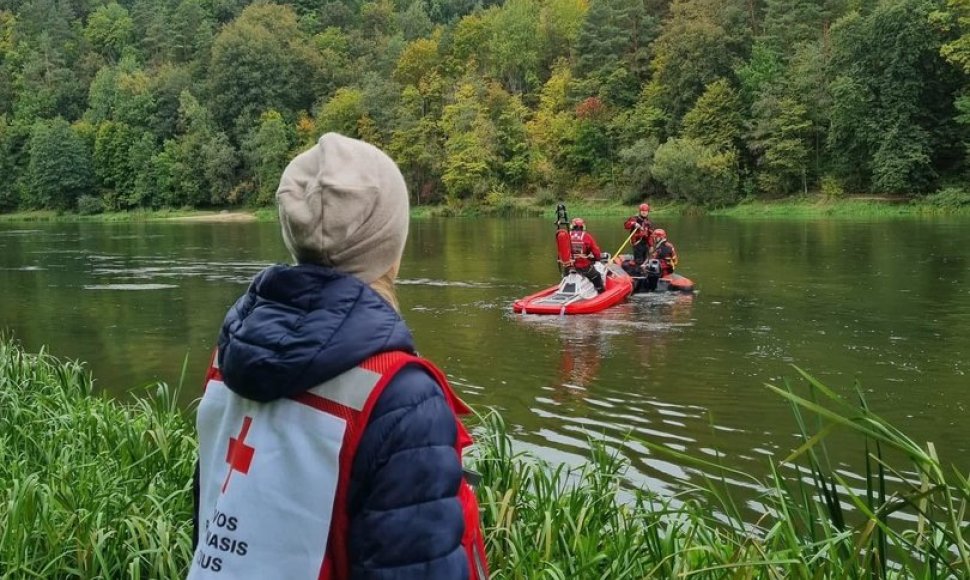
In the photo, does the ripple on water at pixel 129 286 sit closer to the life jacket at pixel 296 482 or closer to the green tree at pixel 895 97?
the life jacket at pixel 296 482

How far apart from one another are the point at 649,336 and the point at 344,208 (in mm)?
10480

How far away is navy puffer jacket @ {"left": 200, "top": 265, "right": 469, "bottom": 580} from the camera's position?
157 centimetres

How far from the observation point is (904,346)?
10664 millimetres

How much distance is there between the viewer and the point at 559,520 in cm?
371

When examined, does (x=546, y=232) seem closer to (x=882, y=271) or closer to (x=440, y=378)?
(x=882, y=271)

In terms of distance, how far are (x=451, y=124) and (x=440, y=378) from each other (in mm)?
57475

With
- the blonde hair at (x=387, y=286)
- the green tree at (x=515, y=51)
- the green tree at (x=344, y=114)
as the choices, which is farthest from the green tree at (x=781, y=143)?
the blonde hair at (x=387, y=286)

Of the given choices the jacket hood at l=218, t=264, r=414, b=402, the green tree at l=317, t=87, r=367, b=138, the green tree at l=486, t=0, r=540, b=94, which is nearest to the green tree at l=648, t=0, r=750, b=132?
the green tree at l=486, t=0, r=540, b=94

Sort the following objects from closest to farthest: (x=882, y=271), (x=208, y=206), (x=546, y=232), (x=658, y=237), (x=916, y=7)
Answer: (x=658, y=237) → (x=882, y=271) → (x=546, y=232) → (x=916, y=7) → (x=208, y=206)

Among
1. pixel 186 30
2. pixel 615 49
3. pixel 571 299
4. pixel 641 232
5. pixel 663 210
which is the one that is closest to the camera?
pixel 571 299

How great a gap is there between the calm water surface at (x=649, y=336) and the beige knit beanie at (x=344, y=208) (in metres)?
1.65

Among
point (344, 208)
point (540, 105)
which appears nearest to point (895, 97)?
point (540, 105)

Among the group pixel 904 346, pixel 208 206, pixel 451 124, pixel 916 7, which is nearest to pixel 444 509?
pixel 904 346

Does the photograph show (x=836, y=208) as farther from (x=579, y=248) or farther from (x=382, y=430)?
(x=382, y=430)
